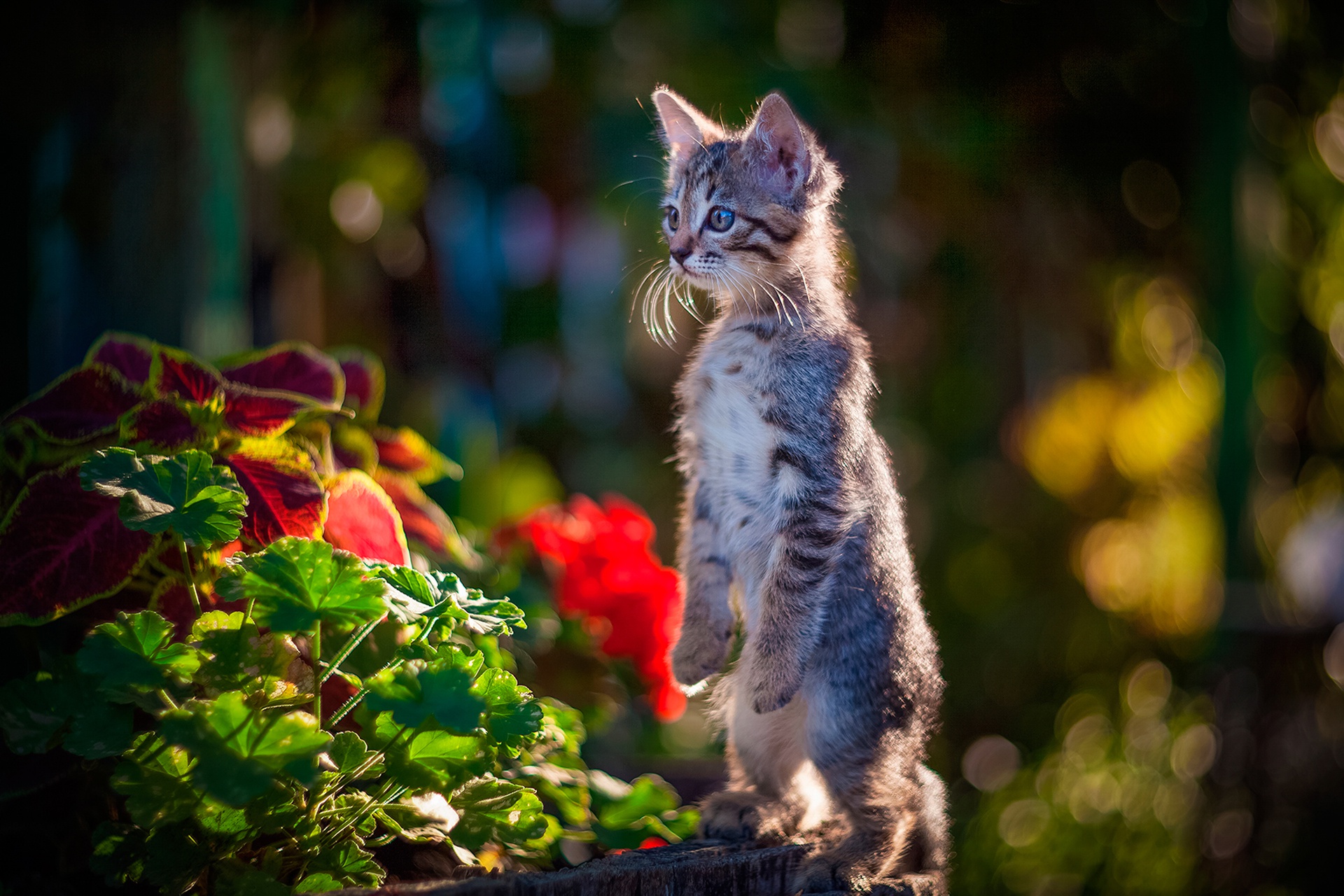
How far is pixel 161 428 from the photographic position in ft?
4.33

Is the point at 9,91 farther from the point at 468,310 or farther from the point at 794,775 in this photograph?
the point at 794,775

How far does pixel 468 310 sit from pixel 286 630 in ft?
10.8

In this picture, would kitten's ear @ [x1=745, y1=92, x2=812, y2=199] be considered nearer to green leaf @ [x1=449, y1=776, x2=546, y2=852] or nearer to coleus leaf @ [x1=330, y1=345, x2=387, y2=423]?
coleus leaf @ [x1=330, y1=345, x2=387, y2=423]

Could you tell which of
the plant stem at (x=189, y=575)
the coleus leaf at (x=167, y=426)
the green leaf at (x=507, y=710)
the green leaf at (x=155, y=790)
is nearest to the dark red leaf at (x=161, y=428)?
the coleus leaf at (x=167, y=426)

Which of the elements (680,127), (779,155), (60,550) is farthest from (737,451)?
(60,550)

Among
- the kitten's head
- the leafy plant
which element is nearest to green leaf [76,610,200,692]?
the leafy plant

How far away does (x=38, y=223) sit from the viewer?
2.44 metres

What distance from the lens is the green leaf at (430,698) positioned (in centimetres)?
96

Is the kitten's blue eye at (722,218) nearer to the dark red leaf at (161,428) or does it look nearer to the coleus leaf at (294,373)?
the coleus leaf at (294,373)

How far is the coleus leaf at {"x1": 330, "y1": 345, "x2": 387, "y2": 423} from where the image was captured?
5.70 ft

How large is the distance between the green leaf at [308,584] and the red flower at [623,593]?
893mm

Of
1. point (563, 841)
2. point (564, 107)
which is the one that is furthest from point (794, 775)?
point (564, 107)

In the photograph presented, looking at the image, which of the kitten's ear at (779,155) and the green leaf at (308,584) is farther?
the kitten's ear at (779,155)

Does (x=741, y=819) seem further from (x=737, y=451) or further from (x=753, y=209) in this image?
(x=753, y=209)
